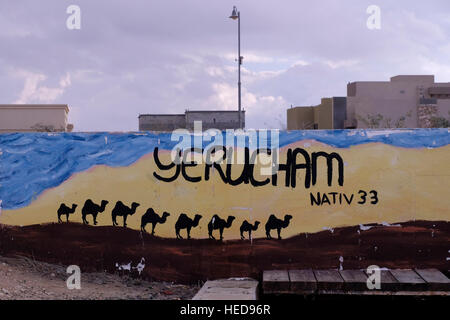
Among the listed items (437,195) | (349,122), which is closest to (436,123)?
(349,122)

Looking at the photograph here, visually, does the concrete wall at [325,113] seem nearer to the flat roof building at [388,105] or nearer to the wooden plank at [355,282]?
the flat roof building at [388,105]

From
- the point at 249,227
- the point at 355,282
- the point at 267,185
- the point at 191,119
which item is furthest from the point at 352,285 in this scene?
the point at 191,119

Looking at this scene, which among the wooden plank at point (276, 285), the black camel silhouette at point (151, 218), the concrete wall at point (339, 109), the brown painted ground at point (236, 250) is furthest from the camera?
the concrete wall at point (339, 109)

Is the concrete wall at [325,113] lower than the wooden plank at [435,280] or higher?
higher

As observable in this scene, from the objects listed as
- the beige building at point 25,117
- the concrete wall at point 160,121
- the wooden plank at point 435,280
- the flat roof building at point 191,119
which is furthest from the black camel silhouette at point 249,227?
the concrete wall at point 160,121

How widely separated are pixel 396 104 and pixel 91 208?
138 ft

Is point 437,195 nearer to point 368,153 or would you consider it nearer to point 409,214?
point 409,214

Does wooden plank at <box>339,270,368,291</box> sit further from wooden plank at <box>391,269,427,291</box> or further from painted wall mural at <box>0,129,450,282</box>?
painted wall mural at <box>0,129,450,282</box>

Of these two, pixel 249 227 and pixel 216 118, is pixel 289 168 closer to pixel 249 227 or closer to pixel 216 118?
pixel 249 227

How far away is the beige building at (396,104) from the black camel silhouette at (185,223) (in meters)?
39.1

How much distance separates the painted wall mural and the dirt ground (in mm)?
635

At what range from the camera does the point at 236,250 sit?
680 cm

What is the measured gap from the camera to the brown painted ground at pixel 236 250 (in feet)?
22.0

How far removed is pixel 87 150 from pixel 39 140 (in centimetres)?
65
